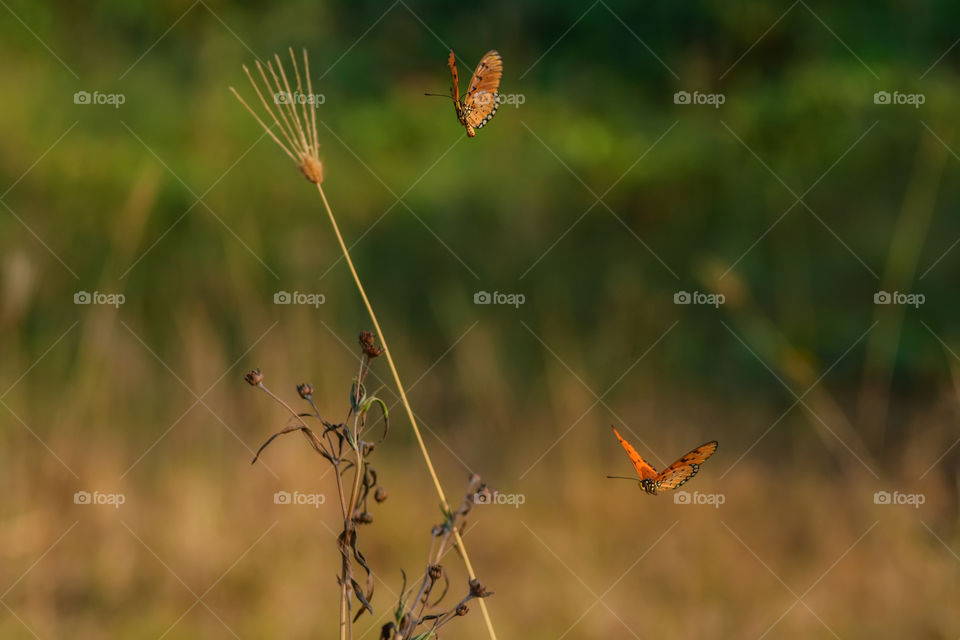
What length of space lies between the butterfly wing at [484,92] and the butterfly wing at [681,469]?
318 millimetres

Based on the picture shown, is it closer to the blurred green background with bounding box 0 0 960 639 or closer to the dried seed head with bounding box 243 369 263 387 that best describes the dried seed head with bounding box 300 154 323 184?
the dried seed head with bounding box 243 369 263 387

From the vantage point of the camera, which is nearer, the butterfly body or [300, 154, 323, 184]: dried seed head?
[300, 154, 323, 184]: dried seed head

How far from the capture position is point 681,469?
79 centimetres

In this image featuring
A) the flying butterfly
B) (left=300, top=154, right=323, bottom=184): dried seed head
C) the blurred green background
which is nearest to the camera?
(left=300, top=154, right=323, bottom=184): dried seed head

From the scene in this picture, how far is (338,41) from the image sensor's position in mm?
6859

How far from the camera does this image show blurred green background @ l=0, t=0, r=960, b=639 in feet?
7.89

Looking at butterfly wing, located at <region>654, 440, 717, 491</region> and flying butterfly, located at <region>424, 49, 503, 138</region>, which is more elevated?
flying butterfly, located at <region>424, 49, 503, 138</region>

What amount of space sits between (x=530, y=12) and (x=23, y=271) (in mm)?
4584

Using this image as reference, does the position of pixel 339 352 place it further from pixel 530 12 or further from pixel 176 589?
pixel 530 12

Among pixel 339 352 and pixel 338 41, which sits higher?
pixel 338 41

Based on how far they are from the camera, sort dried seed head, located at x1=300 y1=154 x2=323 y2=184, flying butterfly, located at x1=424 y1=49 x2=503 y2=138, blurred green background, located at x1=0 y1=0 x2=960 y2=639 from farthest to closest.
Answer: blurred green background, located at x1=0 y1=0 x2=960 y2=639 → flying butterfly, located at x1=424 y1=49 x2=503 y2=138 → dried seed head, located at x1=300 y1=154 x2=323 y2=184

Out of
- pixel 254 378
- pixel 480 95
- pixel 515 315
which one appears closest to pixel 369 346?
pixel 254 378

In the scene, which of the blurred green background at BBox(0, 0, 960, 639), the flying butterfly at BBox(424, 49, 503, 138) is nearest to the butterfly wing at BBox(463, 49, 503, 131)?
the flying butterfly at BBox(424, 49, 503, 138)

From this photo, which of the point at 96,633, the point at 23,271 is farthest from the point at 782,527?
the point at 23,271
